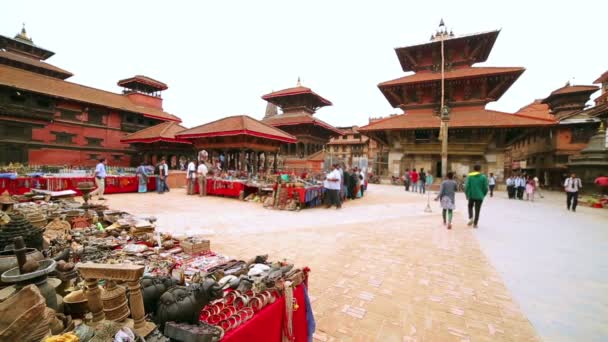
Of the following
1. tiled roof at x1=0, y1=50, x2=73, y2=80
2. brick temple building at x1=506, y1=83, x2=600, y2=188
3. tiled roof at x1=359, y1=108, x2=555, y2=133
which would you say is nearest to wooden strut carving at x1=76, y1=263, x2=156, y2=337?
tiled roof at x1=359, y1=108, x2=555, y2=133

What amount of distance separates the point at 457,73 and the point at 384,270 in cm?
2097

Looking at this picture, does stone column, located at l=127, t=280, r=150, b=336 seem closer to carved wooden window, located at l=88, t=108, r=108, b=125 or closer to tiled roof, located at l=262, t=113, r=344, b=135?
tiled roof, located at l=262, t=113, r=344, b=135

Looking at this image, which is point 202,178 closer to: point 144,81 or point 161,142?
point 161,142

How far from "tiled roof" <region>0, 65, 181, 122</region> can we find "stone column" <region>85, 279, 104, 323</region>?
23404 mm

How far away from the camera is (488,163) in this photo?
1858cm

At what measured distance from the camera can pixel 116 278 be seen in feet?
5.20

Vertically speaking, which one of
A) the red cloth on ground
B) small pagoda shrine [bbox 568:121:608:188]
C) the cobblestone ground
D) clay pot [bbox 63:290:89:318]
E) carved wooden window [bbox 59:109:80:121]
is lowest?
the cobblestone ground

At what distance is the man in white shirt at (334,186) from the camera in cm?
961

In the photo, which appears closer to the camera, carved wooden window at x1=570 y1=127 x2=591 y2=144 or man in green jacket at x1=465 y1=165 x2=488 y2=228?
man in green jacket at x1=465 y1=165 x2=488 y2=228

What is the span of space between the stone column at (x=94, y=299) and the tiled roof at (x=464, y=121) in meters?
20.3

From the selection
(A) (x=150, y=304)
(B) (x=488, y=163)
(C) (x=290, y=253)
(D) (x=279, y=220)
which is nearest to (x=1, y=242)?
(A) (x=150, y=304)

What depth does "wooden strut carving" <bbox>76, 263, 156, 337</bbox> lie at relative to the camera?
5.19 ft

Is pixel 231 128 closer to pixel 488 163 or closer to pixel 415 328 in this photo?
pixel 415 328

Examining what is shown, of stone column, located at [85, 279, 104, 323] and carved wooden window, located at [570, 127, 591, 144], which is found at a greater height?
carved wooden window, located at [570, 127, 591, 144]
